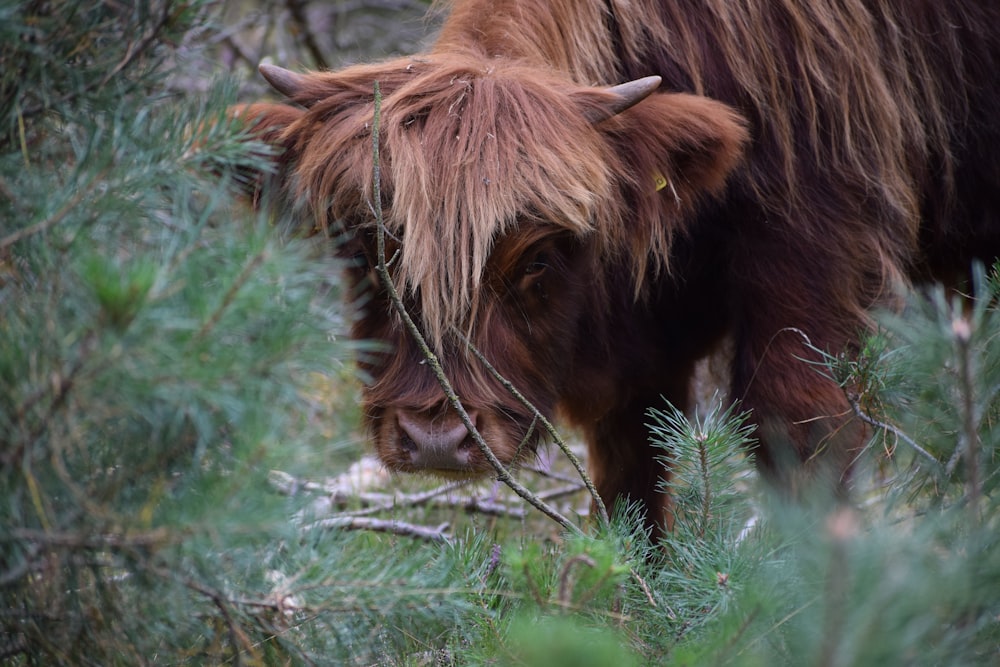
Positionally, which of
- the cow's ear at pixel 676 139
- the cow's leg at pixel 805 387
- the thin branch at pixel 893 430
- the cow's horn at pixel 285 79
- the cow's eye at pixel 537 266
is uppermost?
the cow's horn at pixel 285 79

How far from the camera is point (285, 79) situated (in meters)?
2.54

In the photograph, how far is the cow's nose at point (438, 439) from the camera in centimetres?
219

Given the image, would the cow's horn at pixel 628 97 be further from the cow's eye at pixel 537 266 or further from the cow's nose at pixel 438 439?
the cow's nose at pixel 438 439

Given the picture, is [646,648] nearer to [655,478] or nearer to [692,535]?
[692,535]

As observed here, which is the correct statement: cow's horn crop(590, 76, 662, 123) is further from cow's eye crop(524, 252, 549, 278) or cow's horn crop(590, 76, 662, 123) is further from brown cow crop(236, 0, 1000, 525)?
cow's eye crop(524, 252, 549, 278)

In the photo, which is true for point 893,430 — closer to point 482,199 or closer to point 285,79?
point 482,199

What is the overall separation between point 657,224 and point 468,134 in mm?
588

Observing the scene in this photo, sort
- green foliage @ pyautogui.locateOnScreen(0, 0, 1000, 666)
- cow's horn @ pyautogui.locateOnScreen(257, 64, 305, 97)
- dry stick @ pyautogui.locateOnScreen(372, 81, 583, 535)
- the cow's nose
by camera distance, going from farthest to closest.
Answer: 1. cow's horn @ pyautogui.locateOnScreen(257, 64, 305, 97)
2. the cow's nose
3. dry stick @ pyautogui.locateOnScreen(372, 81, 583, 535)
4. green foliage @ pyautogui.locateOnScreen(0, 0, 1000, 666)

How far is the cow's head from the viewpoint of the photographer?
2205mm

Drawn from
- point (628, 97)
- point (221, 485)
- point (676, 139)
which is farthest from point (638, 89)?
point (221, 485)

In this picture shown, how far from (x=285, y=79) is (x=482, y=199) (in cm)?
71

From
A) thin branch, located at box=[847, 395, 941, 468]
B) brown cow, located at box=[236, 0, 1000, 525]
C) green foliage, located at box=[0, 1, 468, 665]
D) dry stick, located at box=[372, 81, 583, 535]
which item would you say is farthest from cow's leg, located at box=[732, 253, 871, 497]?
green foliage, located at box=[0, 1, 468, 665]

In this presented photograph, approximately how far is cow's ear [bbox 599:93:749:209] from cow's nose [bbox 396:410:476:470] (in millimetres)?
783

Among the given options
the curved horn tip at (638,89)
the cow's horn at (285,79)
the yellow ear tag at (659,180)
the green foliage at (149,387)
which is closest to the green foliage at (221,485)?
the green foliage at (149,387)
